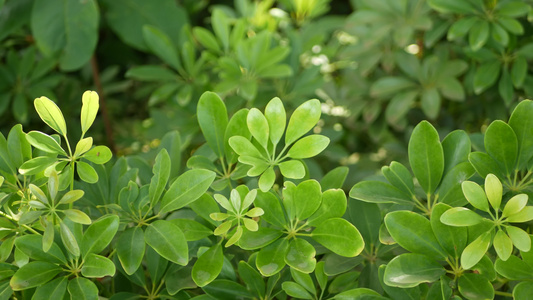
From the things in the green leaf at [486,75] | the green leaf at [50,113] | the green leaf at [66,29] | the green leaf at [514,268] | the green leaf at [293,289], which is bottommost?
the green leaf at [66,29]

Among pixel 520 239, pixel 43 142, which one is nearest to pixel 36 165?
pixel 43 142

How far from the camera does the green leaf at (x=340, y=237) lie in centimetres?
50

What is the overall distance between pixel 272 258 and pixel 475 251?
187 millimetres

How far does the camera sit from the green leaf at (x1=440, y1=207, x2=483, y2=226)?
46 cm

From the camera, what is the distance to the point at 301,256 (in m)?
0.50

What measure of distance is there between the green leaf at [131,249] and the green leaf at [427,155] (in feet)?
0.97

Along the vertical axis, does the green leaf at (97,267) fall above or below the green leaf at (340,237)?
below

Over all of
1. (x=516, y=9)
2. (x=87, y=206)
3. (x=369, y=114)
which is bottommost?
(x=369, y=114)

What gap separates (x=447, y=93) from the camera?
3.28 feet

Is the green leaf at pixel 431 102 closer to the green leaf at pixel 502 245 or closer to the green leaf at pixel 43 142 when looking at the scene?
the green leaf at pixel 502 245

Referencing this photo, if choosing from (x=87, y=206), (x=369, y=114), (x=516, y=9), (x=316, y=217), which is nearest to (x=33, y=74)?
(x=87, y=206)

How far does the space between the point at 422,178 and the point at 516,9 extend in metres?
0.47

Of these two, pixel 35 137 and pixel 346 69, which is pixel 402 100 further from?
pixel 35 137

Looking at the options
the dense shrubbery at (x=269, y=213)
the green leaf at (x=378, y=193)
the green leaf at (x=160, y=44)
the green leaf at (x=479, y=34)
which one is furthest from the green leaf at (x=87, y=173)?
the green leaf at (x=479, y=34)
